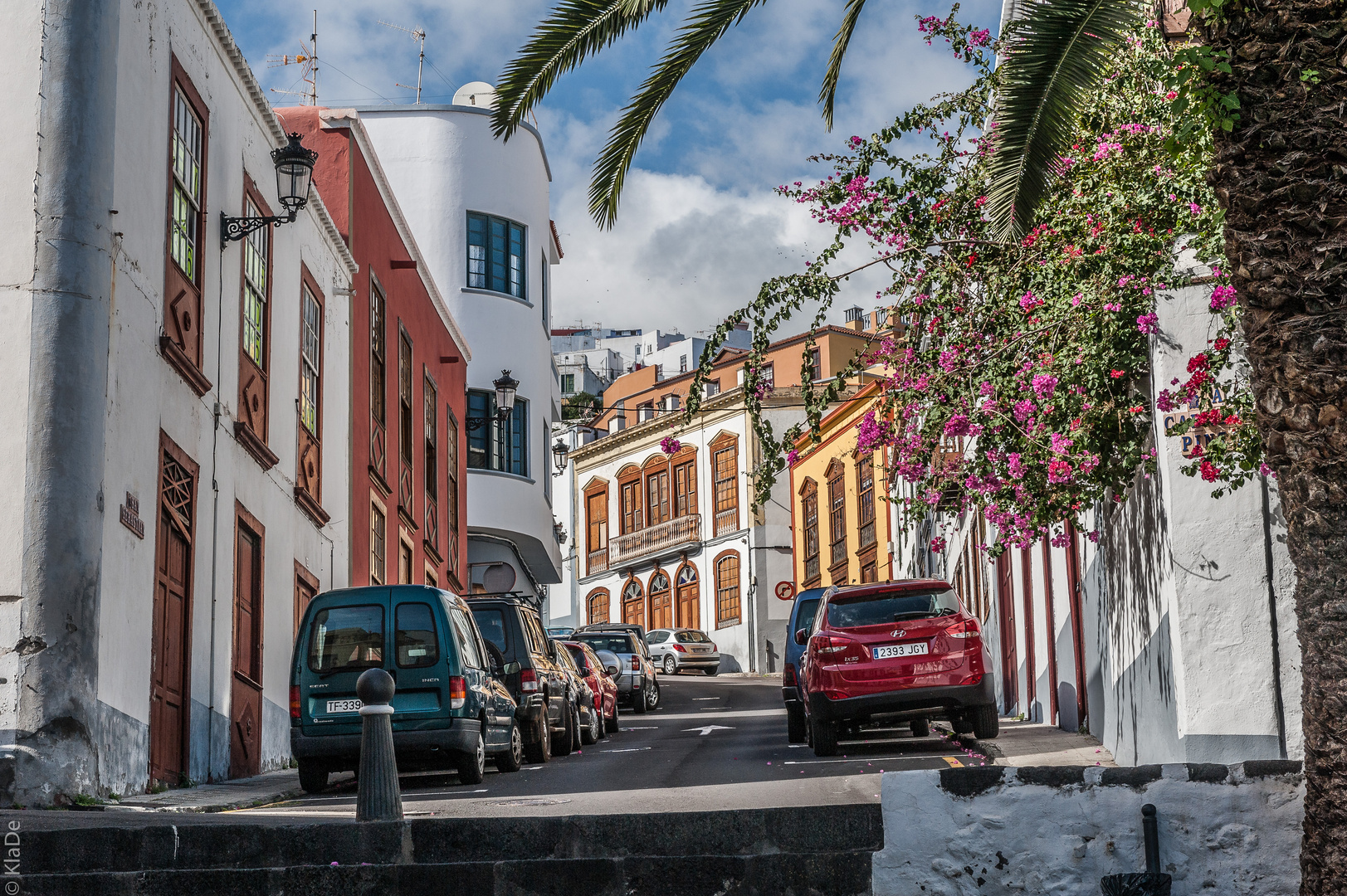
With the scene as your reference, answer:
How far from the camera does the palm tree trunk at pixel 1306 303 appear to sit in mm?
5547

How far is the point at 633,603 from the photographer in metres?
62.4

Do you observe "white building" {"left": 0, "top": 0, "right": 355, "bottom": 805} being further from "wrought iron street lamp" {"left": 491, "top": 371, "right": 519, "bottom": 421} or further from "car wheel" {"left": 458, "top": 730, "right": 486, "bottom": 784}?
"wrought iron street lamp" {"left": 491, "top": 371, "right": 519, "bottom": 421}

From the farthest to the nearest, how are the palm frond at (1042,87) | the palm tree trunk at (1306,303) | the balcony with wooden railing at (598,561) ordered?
1. the balcony with wooden railing at (598,561)
2. the palm frond at (1042,87)
3. the palm tree trunk at (1306,303)

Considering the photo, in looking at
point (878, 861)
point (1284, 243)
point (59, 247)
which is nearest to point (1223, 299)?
point (1284, 243)

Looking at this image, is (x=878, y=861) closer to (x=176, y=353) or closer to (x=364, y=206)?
(x=176, y=353)

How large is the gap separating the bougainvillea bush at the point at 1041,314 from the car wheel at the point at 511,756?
15.3ft

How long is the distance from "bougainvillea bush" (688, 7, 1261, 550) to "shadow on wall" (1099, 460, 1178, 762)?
336mm

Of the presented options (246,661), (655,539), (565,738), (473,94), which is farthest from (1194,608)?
(655,539)

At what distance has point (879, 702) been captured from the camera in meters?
14.8

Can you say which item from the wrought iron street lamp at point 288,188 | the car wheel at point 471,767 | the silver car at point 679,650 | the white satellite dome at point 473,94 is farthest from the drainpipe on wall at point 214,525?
the silver car at point 679,650

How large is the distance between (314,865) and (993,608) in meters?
20.2

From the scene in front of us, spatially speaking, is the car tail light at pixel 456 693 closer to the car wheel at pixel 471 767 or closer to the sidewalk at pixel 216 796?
the car wheel at pixel 471 767

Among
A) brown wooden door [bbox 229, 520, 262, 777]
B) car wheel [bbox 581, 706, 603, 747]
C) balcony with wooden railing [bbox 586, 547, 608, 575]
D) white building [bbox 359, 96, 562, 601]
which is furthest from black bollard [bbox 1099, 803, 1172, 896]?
balcony with wooden railing [bbox 586, 547, 608, 575]

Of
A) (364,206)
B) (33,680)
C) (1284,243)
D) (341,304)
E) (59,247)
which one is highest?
(364,206)
